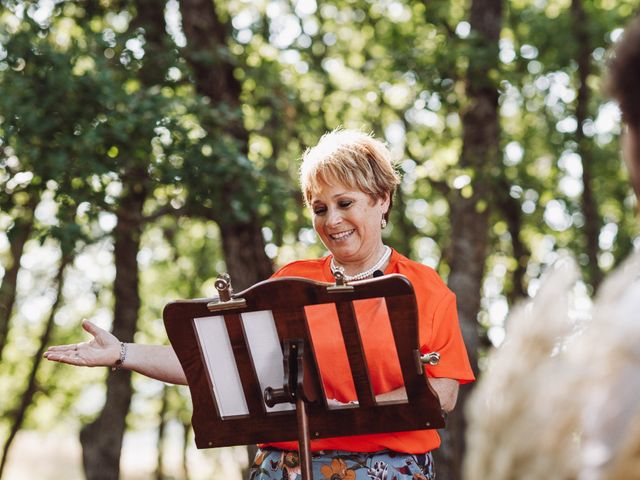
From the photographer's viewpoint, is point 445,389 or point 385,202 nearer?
point 445,389

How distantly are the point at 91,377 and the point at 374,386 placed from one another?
1770 cm

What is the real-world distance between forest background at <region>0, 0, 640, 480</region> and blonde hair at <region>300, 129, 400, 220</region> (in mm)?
834

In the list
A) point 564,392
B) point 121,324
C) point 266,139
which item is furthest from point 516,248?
point 564,392

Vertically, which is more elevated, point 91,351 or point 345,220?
point 345,220

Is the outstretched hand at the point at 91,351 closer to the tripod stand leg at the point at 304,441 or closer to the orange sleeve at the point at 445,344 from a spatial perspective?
the tripod stand leg at the point at 304,441

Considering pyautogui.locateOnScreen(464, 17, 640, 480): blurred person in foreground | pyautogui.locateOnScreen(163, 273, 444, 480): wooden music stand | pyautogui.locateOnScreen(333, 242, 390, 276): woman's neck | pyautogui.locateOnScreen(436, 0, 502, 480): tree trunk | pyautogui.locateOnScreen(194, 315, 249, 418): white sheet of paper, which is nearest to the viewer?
pyautogui.locateOnScreen(464, 17, 640, 480): blurred person in foreground

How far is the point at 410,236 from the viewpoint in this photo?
1297cm

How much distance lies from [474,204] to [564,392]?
7357 millimetres

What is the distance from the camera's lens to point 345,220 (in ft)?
10.4

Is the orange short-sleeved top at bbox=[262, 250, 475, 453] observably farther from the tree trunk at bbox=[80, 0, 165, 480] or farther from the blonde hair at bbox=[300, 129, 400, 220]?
the tree trunk at bbox=[80, 0, 165, 480]

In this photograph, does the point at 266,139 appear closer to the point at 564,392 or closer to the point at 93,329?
the point at 93,329

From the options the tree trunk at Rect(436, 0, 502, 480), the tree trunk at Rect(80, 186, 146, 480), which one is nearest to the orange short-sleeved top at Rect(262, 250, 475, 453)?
the tree trunk at Rect(436, 0, 502, 480)

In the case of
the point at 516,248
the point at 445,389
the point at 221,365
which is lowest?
the point at 445,389

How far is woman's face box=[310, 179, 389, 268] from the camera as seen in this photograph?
10.4 ft
